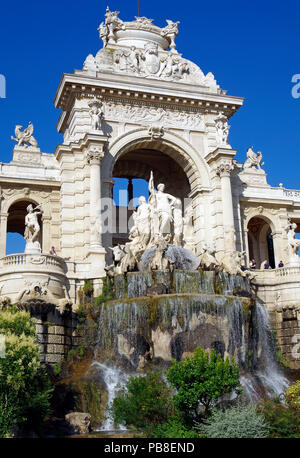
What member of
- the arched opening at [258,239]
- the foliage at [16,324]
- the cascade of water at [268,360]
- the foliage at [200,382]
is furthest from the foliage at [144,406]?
the arched opening at [258,239]

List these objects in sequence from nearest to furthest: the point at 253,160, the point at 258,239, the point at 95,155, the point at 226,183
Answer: the point at 95,155
the point at 226,183
the point at 253,160
the point at 258,239

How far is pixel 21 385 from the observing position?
22047 millimetres

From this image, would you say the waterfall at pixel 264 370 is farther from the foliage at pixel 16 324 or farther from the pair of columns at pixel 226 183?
the foliage at pixel 16 324

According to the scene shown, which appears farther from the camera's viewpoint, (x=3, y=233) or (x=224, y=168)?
(x=224, y=168)

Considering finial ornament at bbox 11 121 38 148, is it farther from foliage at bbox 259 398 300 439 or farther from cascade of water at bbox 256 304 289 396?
foliage at bbox 259 398 300 439

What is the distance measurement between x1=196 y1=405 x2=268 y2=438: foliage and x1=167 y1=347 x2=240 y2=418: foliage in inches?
38.2

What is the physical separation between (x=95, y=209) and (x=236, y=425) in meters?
19.5

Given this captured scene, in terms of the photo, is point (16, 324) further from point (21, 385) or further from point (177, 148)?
point (177, 148)

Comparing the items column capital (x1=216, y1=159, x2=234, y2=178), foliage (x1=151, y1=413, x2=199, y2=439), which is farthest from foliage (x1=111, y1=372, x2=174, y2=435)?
column capital (x1=216, y1=159, x2=234, y2=178)

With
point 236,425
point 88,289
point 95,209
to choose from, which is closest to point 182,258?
point 88,289

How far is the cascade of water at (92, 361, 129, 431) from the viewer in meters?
24.3

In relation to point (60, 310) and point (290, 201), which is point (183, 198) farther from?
point (60, 310)

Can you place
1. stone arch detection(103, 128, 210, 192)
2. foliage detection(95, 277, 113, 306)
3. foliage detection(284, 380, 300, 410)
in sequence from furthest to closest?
1. stone arch detection(103, 128, 210, 192)
2. foliage detection(95, 277, 113, 306)
3. foliage detection(284, 380, 300, 410)

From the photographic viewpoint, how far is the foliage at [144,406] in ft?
72.0
